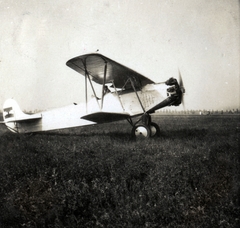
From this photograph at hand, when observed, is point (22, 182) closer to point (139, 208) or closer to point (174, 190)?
point (139, 208)

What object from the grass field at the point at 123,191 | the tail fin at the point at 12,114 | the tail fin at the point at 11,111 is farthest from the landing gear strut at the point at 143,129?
the tail fin at the point at 11,111

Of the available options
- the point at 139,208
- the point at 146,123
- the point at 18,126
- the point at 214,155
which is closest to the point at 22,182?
the point at 139,208

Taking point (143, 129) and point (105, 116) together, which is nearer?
point (143, 129)

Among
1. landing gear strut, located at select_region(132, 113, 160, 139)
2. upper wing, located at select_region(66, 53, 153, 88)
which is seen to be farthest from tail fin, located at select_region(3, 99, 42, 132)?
landing gear strut, located at select_region(132, 113, 160, 139)

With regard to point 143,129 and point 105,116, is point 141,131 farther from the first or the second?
point 105,116

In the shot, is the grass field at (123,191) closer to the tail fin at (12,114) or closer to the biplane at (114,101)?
the biplane at (114,101)

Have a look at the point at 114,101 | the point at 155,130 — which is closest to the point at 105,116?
the point at 114,101

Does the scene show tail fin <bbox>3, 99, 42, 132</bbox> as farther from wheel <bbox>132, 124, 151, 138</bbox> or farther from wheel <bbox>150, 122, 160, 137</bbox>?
wheel <bbox>150, 122, 160, 137</bbox>
